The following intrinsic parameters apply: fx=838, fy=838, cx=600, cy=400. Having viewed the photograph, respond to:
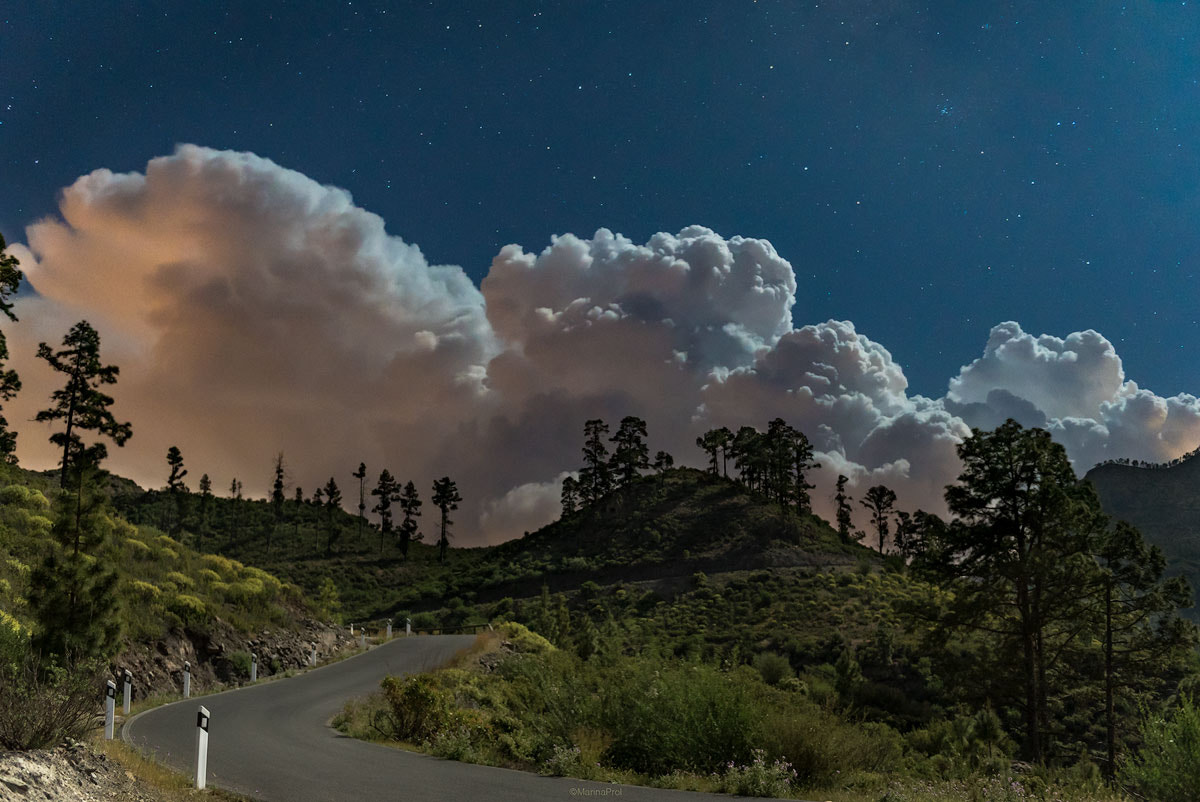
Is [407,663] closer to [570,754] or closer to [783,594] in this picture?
[570,754]

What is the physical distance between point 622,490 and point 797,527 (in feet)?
117

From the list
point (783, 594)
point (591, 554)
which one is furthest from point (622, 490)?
point (783, 594)

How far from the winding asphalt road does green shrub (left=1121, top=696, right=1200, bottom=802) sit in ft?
16.1

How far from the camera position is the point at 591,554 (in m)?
109

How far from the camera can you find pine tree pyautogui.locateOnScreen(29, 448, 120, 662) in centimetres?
2020

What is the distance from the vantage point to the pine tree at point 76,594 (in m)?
20.2

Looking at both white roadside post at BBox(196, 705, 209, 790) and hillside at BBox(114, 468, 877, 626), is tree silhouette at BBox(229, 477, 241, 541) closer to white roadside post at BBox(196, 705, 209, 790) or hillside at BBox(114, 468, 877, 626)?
hillside at BBox(114, 468, 877, 626)

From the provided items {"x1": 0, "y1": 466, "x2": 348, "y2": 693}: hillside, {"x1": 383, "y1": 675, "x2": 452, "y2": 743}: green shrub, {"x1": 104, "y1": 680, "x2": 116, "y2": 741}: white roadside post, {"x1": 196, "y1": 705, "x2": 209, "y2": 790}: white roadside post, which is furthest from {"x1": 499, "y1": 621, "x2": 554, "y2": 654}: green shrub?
{"x1": 196, "y1": 705, "x2": 209, "y2": 790}: white roadside post

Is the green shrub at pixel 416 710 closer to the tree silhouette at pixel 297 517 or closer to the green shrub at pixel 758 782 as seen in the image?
the green shrub at pixel 758 782

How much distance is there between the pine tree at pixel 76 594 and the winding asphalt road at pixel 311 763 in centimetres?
233

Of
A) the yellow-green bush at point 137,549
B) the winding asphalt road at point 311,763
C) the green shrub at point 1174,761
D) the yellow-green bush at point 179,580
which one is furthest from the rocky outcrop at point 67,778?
the yellow-green bush at point 137,549

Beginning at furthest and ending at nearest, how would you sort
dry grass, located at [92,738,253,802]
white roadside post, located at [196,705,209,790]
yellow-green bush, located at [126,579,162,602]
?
yellow-green bush, located at [126,579,162,602] → white roadside post, located at [196,705,209,790] → dry grass, located at [92,738,253,802]

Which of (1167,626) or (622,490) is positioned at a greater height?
(622,490)

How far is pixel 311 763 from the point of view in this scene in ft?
44.1
